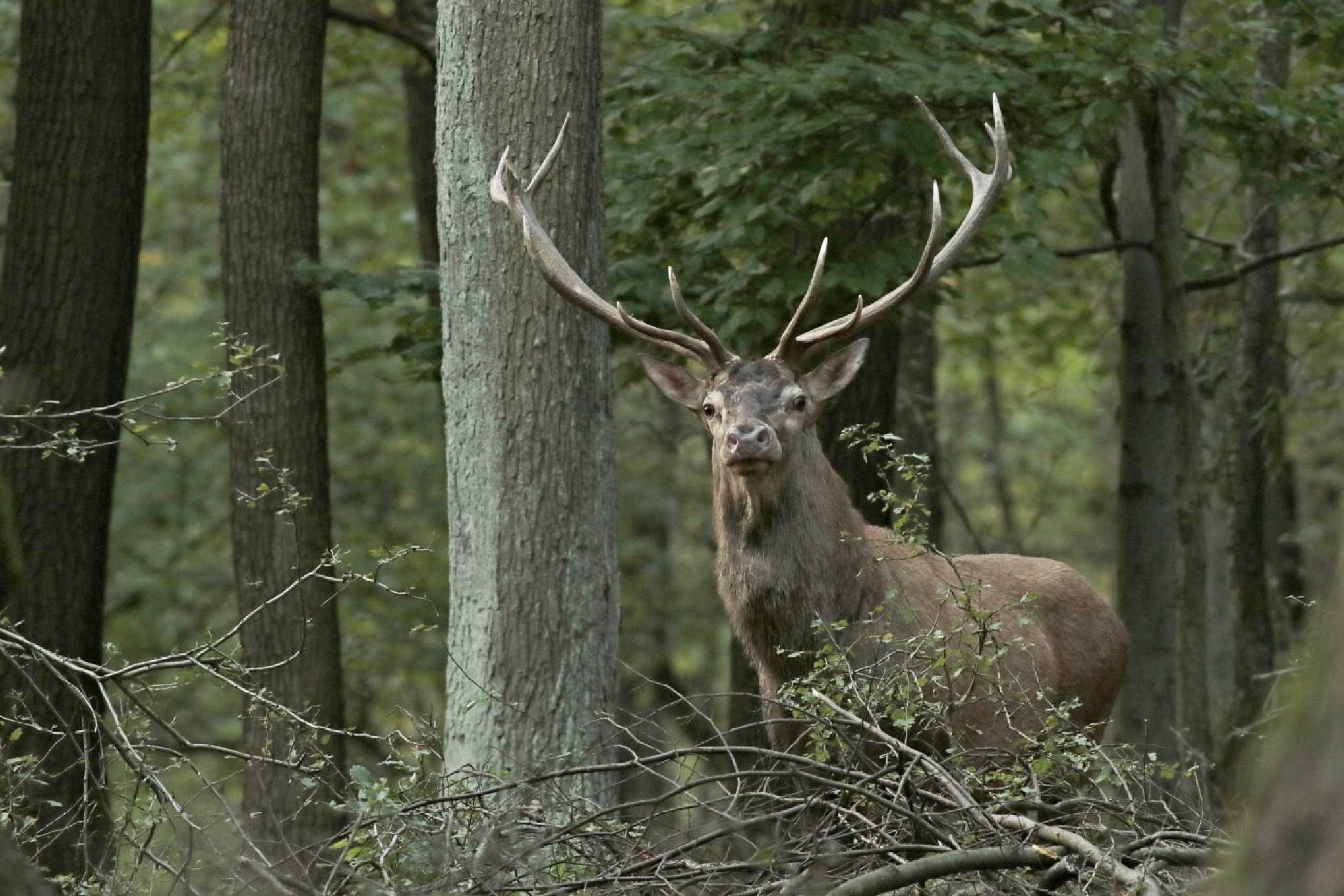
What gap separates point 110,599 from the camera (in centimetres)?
1731

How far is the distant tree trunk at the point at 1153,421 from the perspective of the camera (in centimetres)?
1041

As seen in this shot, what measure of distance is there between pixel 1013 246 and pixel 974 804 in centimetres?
485

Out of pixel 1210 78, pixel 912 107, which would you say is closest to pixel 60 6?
pixel 912 107

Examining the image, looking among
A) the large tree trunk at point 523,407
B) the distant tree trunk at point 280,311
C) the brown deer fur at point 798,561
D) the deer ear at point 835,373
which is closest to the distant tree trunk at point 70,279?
the distant tree trunk at point 280,311

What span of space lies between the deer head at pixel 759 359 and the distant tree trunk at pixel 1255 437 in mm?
5494

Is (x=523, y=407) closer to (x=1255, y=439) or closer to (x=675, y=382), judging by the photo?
(x=675, y=382)

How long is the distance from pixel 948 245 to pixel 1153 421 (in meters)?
3.54

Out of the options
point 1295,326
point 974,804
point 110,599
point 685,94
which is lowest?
point 110,599

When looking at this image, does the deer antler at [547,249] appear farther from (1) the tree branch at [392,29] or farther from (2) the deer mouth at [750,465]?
(1) the tree branch at [392,29]

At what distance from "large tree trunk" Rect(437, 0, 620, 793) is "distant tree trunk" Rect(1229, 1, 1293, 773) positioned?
671 cm

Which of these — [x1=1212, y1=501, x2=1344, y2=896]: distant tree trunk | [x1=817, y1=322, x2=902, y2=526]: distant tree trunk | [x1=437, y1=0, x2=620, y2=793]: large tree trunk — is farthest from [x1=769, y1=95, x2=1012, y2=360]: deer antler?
[x1=1212, y1=501, x2=1344, y2=896]: distant tree trunk

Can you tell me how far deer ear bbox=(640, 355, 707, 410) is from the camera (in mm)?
7680

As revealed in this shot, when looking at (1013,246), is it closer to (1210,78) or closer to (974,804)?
(1210,78)

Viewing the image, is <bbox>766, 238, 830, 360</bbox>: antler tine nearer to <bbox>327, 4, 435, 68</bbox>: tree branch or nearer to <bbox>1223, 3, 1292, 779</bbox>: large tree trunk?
<bbox>327, 4, 435, 68</bbox>: tree branch
